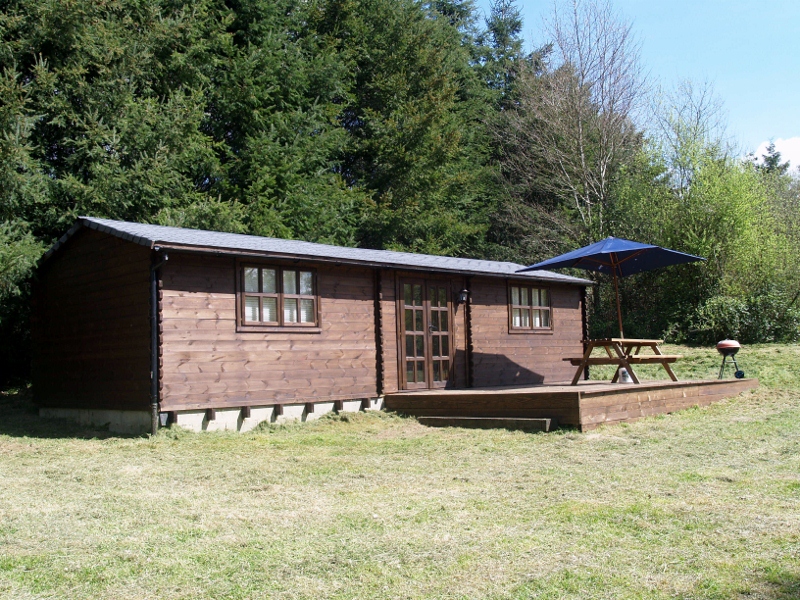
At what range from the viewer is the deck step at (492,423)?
30.6 ft

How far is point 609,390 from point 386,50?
772 inches

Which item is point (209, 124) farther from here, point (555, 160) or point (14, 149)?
point (555, 160)

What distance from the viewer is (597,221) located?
23781 millimetres

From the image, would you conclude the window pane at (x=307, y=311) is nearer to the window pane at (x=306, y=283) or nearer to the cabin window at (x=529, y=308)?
the window pane at (x=306, y=283)

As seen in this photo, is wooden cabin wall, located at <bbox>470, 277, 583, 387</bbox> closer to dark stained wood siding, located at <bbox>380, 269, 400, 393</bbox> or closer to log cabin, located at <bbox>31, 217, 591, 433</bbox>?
log cabin, located at <bbox>31, 217, 591, 433</bbox>

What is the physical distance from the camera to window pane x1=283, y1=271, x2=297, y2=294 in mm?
10750

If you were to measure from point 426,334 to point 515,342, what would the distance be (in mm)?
2329

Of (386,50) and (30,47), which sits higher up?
(386,50)

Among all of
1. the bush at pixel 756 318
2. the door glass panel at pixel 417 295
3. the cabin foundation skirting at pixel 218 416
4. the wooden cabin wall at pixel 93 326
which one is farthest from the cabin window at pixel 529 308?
the wooden cabin wall at pixel 93 326

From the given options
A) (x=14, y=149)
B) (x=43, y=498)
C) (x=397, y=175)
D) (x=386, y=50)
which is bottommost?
(x=43, y=498)

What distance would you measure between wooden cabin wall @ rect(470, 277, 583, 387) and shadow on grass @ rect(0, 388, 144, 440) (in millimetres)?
6316

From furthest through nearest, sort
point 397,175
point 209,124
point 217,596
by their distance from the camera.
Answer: point 397,175 < point 209,124 < point 217,596

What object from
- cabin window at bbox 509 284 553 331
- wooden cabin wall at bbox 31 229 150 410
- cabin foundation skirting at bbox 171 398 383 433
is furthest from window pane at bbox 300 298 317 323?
cabin window at bbox 509 284 553 331

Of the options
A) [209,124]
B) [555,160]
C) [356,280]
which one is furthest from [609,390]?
[555,160]
